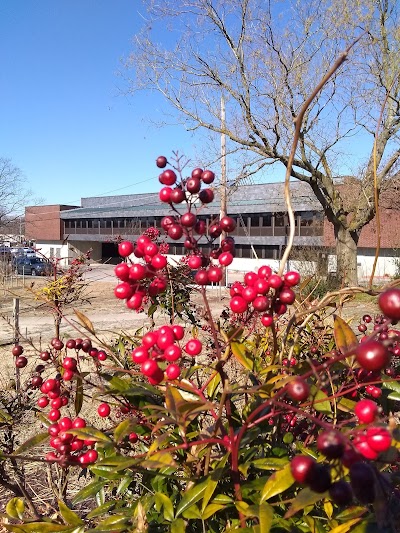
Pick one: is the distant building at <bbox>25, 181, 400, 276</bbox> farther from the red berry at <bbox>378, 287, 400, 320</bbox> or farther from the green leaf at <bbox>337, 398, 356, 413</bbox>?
the red berry at <bbox>378, 287, 400, 320</bbox>

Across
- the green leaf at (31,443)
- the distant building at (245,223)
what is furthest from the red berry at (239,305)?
the distant building at (245,223)

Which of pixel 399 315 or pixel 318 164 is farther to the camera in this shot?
pixel 318 164

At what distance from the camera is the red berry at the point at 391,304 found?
0.48m

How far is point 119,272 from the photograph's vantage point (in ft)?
2.85

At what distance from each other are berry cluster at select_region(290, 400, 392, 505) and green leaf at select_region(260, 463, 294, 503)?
0.23 meters

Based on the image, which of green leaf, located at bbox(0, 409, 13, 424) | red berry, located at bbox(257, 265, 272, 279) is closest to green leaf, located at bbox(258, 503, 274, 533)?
red berry, located at bbox(257, 265, 272, 279)

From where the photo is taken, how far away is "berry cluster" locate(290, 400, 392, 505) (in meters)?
0.52

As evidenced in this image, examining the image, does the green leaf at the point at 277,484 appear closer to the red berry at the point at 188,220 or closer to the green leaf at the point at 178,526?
the green leaf at the point at 178,526

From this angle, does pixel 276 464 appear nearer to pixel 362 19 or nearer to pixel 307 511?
pixel 307 511

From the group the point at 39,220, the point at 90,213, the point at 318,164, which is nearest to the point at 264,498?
the point at 318,164

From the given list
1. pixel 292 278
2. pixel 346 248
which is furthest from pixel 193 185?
pixel 346 248

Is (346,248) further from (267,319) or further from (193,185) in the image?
(193,185)

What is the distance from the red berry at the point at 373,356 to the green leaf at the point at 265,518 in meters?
0.44

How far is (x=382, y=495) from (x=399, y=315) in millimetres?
241
